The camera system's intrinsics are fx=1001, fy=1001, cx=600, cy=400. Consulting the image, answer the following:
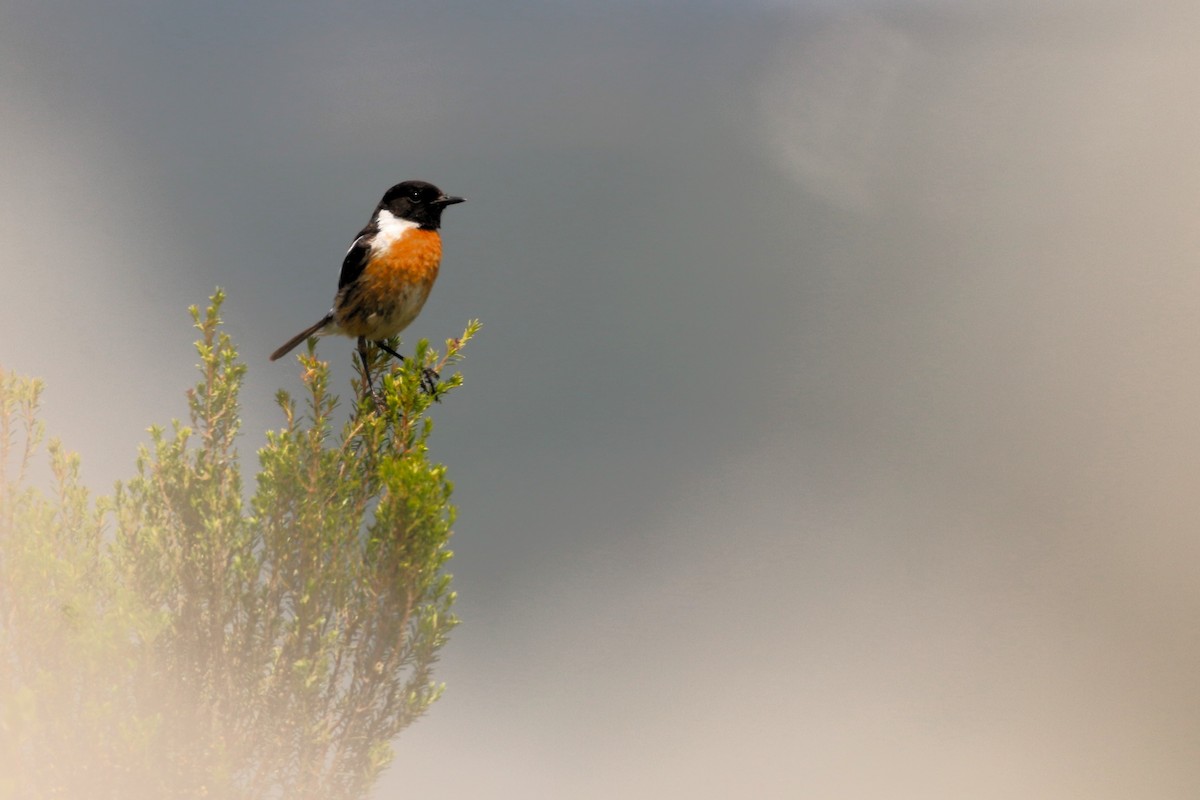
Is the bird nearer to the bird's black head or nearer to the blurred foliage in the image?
the bird's black head

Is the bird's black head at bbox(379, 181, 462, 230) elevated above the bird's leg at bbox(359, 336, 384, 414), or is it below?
above

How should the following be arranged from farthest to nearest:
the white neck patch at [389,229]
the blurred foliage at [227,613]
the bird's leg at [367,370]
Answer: the white neck patch at [389,229] → the bird's leg at [367,370] → the blurred foliage at [227,613]

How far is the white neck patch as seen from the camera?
4293 millimetres

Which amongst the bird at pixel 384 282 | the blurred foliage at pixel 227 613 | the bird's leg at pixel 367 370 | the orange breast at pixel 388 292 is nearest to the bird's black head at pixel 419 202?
the bird at pixel 384 282

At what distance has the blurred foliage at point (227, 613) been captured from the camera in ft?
10.2

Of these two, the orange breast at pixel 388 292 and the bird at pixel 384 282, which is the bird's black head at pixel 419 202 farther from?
the orange breast at pixel 388 292

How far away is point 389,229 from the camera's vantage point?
441cm

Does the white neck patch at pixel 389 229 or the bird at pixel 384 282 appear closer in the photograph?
→ the bird at pixel 384 282

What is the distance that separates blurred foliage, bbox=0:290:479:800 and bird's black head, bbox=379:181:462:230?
1.28m

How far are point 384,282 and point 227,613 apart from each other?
1.53m

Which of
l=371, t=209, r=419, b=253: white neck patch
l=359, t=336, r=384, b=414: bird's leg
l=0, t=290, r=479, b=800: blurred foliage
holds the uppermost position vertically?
l=371, t=209, r=419, b=253: white neck patch

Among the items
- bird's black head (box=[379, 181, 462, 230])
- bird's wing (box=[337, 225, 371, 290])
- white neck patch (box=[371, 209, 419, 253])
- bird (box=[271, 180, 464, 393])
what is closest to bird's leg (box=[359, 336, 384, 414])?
bird (box=[271, 180, 464, 393])

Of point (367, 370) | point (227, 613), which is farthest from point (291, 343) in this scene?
point (227, 613)

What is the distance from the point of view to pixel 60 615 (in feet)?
10.5
